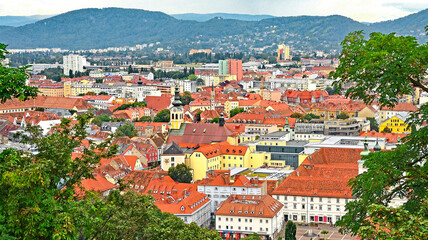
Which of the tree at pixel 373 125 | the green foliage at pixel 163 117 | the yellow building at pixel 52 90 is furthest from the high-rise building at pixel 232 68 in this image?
the tree at pixel 373 125

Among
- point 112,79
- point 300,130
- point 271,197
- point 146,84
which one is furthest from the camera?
point 112,79

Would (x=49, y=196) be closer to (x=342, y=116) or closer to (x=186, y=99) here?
(x=342, y=116)

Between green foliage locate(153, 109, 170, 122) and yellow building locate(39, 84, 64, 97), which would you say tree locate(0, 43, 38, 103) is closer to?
green foliage locate(153, 109, 170, 122)

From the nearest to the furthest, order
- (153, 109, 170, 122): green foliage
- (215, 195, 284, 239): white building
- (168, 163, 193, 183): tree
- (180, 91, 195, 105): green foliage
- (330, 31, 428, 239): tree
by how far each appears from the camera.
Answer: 1. (330, 31, 428, 239): tree
2. (215, 195, 284, 239): white building
3. (168, 163, 193, 183): tree
4. (153, 109, 170, 122): green foliage
5. (180, 91, 195, 105): green foliage

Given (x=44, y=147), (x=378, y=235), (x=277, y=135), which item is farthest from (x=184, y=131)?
(x=378, y=235)

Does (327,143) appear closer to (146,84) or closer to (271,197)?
(271,197)

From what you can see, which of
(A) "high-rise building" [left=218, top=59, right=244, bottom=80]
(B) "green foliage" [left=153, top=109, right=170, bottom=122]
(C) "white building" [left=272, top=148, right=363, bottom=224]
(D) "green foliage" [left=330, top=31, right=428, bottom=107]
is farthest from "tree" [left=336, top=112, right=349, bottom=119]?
(A) "high-rise building" [left=218, top=59, right=244, bottom=80]

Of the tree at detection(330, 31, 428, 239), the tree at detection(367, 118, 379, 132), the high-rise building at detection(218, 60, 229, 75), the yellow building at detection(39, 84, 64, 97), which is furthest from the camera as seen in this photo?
the high-rise building at detection(218, 60, 229, 75)
